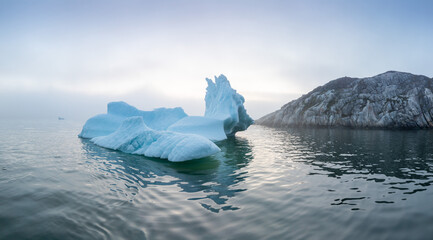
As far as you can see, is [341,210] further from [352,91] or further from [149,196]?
[352,91]

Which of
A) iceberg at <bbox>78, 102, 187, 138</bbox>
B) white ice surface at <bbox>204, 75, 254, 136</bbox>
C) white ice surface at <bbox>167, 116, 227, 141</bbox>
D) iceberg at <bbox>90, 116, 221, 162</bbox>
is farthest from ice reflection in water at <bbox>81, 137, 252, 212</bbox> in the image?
iceberg at <bbox>78, 102, 187, 138</bbox>

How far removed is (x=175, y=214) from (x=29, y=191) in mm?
6123

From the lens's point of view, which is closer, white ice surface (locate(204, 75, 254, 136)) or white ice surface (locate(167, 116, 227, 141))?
white ice surface (locate(167, 116, 227, 141))

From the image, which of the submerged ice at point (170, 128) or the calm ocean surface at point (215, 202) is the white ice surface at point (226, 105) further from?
the calm ocean surface at point (215, 202)

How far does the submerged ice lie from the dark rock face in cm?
4116

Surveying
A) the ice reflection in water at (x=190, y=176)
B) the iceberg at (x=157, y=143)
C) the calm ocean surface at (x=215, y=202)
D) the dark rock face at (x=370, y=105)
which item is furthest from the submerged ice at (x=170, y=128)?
the dark rock face at (x=370, y=105)

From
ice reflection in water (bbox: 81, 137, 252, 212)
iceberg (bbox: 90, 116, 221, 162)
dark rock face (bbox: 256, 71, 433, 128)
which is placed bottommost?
ice reflection in water (bbox: 81, 137, 252, 212)

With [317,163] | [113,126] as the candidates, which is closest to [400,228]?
[317,163]

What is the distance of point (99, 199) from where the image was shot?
724cm

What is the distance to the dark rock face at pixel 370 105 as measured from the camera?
5466cm

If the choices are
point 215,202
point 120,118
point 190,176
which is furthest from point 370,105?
point 215,202

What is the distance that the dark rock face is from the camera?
179 feet

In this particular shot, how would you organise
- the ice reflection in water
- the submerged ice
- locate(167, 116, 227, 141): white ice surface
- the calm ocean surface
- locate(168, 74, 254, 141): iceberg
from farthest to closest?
locate(168, 74, 254, 141): iceberg → locate(167, 116, 227, 141): white ice surface → the submerged ice → the ice reflection in water → the calm ocean surface

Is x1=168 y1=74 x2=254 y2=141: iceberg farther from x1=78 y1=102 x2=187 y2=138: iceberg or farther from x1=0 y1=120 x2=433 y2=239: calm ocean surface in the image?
x1=0 y1=120 x2=433 y2=239: calm ocean surface
